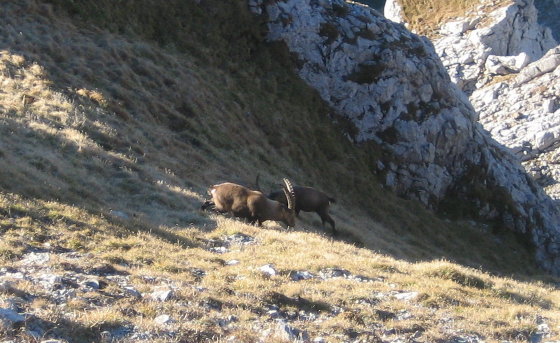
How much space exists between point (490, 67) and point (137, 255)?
82675mm

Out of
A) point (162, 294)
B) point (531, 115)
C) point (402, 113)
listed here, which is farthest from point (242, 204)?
point (531, 115)

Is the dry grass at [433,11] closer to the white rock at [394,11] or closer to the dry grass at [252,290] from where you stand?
the white rock at [394,11]

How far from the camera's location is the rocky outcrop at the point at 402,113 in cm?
3934

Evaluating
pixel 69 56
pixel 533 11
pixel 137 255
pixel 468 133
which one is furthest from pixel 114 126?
pixel 533 11

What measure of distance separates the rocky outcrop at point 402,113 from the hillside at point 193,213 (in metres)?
1.19

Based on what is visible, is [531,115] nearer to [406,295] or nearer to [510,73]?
[510,73]

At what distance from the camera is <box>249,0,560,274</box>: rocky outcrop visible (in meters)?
39.3

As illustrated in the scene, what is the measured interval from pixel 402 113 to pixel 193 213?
24880mm

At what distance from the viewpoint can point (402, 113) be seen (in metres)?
39.9

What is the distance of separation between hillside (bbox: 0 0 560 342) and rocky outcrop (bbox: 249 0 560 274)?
1188 mm

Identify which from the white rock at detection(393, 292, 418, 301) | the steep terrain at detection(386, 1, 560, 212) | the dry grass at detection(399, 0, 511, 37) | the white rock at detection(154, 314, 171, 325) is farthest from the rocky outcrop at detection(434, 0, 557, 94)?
the white rock at detection(154, 314, 171, 325)

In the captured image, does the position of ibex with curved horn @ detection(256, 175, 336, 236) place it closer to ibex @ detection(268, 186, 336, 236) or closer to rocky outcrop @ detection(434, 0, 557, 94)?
ibex @ detection(268, 186, 336, 236)

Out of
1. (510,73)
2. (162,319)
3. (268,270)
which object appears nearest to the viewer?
(162,319)

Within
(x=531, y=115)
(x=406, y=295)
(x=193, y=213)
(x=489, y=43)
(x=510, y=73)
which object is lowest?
(x=193, y=213)
